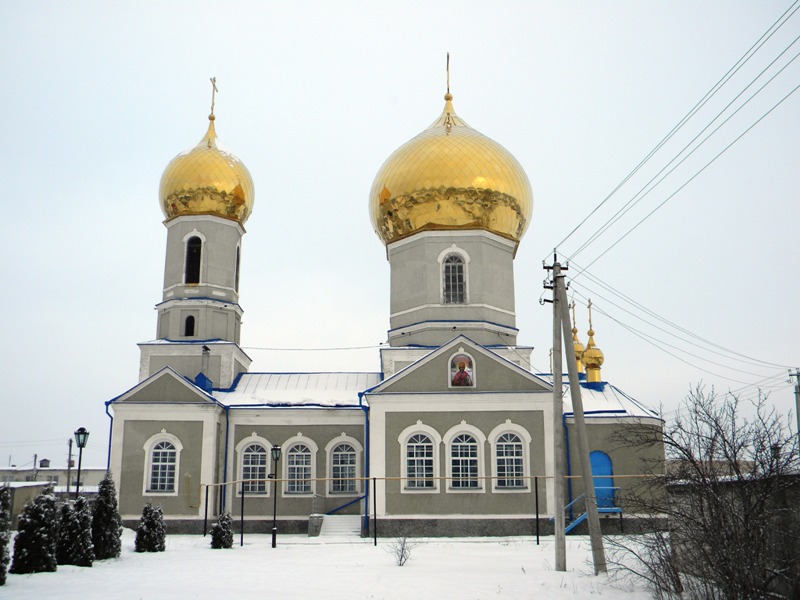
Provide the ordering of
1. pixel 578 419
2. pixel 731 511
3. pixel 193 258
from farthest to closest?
pixel 193 258
pixel 578 419
pixel 731 511

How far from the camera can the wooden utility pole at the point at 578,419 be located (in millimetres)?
13742

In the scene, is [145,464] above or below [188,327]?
below

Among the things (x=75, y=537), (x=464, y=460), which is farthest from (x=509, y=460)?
(x=75, y=537)

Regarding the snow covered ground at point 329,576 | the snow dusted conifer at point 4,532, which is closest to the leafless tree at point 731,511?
the snow covered ground at point 329,576

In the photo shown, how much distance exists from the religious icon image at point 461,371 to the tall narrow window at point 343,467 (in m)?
4.66

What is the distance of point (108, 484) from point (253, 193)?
621 inches

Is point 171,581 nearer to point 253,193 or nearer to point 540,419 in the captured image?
point 540,419

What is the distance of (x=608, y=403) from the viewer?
85.1 ft

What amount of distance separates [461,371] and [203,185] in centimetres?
1138

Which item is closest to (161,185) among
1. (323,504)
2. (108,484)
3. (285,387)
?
(285,387)

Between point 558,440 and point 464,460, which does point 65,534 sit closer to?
point 558,440

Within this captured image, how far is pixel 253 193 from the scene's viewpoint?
1199 inches

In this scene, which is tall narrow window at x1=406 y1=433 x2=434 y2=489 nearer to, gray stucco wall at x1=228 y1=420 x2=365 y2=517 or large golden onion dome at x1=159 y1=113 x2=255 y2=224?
gray stucco wall at x1=228 y1=420 x2=365 y2=517

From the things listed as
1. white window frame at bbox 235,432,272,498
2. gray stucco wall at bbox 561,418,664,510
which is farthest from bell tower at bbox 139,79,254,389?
gray stucco wall at bbox 561,418,664,510
